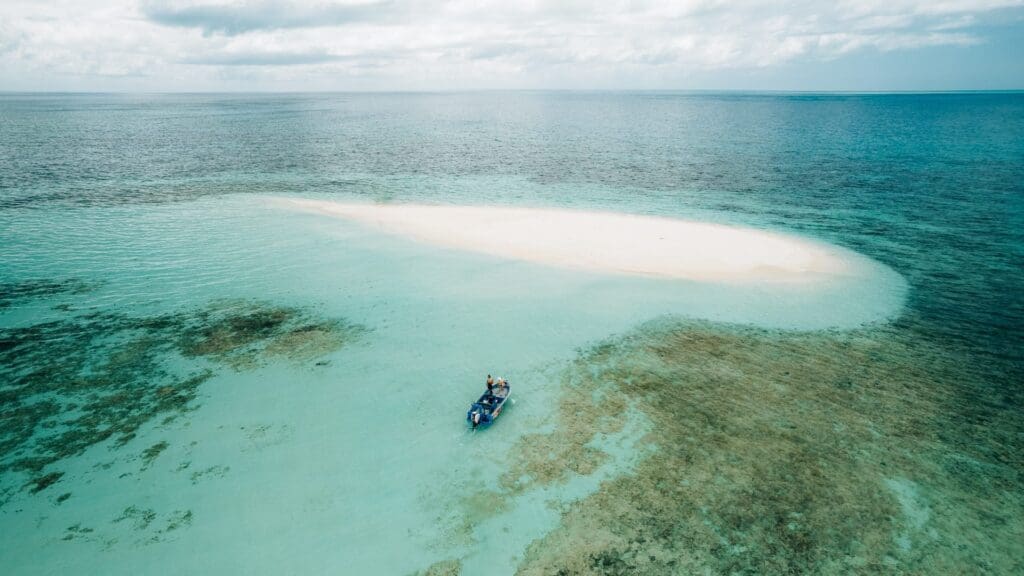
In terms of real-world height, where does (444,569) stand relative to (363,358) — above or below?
below

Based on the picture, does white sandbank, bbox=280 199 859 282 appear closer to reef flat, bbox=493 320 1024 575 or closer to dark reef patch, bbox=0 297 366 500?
reef flat, bbox=493 320 1024 575

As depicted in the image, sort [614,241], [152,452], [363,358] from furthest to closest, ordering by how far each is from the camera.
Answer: [614,241]
[363,358]
[152,452]

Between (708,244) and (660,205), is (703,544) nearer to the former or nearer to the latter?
(708,244)

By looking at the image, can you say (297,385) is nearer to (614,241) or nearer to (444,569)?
(444,569)

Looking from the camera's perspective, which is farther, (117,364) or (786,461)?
(117,364)

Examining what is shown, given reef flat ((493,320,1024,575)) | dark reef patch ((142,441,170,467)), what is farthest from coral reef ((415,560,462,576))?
dark reef patch ((142,441,170,467))

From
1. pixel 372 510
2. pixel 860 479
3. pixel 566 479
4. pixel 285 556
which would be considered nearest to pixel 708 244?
pixel 860 479

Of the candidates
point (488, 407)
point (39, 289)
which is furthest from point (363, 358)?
point (39, 289)
